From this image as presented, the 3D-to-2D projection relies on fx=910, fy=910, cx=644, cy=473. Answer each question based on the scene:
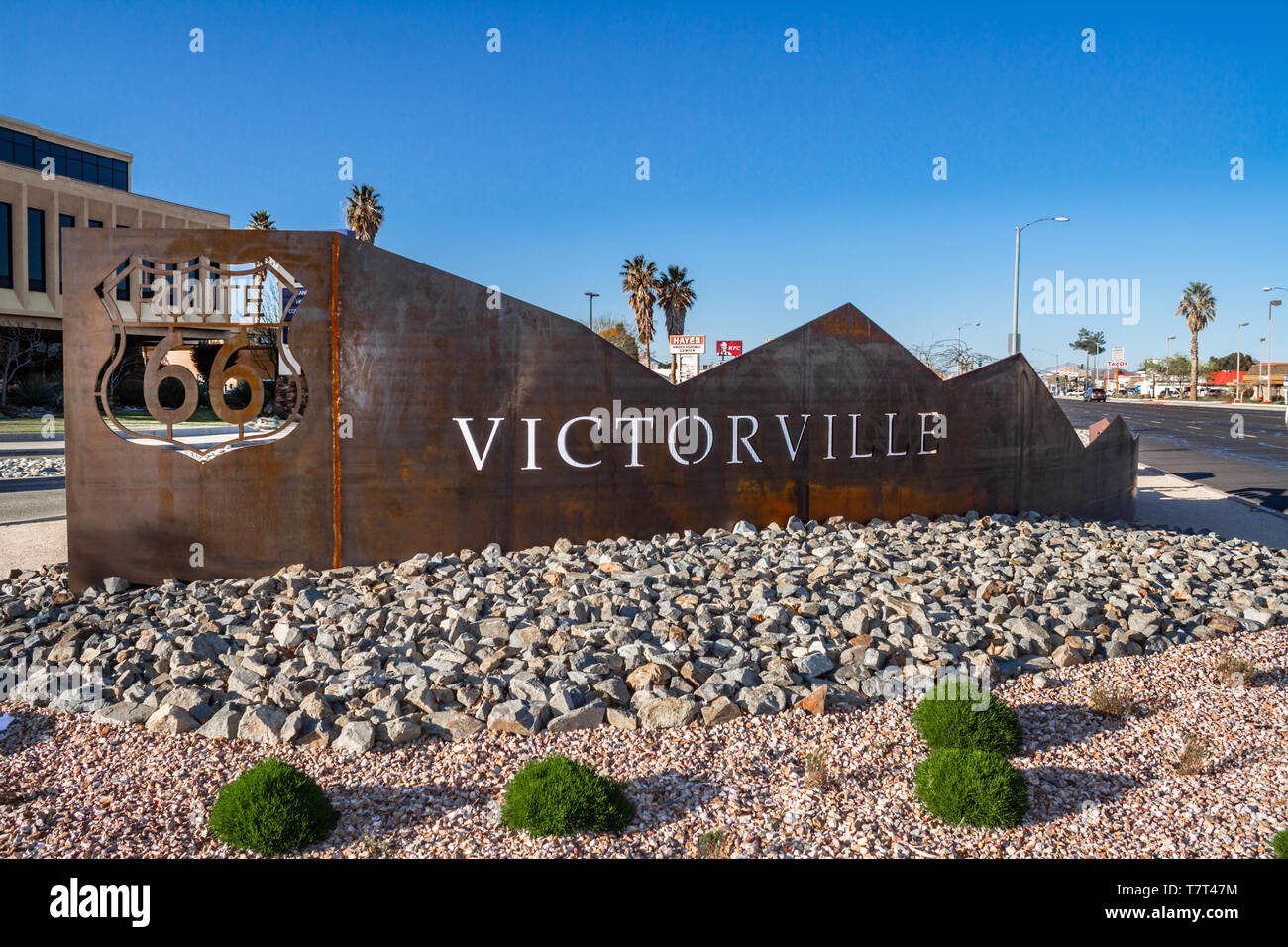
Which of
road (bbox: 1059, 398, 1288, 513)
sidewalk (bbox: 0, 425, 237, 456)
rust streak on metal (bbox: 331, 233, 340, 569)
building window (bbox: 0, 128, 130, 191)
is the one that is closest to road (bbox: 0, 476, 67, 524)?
sidewalk (bbox: 0, 425, 237, 456)

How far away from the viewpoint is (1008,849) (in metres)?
3.74

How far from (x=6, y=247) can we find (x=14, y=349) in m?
6.20

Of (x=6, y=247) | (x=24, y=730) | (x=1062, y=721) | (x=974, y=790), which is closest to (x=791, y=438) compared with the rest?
(x=1062, y=721)

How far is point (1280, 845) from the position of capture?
366cm

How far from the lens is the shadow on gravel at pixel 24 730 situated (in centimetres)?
469

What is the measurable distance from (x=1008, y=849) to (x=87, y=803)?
3.98 metres

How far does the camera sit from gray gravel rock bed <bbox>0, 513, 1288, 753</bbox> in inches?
195

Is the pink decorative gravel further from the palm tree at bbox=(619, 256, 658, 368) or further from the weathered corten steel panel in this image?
the palm tree at bbox=(619, 256, 658, 368)

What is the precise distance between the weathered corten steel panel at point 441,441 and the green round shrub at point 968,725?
3981 millimetres

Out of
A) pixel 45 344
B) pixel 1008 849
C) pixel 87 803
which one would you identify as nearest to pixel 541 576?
pixel 87 803

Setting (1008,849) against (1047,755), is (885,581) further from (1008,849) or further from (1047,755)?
(1008,849)

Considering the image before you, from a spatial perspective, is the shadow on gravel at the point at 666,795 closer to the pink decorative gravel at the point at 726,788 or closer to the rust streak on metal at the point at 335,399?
the pink decorative gravel at the point at 726,788

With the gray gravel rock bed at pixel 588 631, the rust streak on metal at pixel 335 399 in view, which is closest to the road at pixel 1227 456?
the gray gravel rock bed at pixel 588 631

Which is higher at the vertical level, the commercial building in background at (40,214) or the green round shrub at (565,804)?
the commercial building in background at (40,214)
